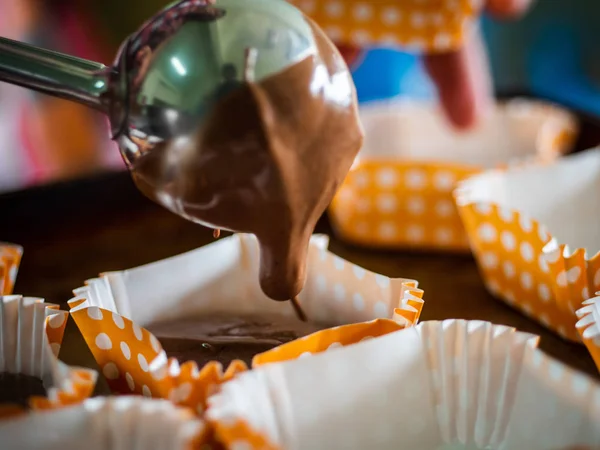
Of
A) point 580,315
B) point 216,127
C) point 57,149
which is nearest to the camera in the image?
point 216,127

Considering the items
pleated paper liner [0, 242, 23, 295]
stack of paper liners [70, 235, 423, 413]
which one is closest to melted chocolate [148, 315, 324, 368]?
stack of paper liners [70, 235, 423, 413]

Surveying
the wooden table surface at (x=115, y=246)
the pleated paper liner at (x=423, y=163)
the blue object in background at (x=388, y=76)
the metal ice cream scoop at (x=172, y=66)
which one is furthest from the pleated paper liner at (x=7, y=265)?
the blue object in background at (x=388, y=76)

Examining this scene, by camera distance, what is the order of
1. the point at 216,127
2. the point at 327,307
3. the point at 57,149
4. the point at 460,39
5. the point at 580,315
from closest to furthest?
the point at 216,127 → the point at 580,315 → the point at 327,307 → the point at 460,39 → the point at 57,149

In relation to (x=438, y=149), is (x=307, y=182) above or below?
above

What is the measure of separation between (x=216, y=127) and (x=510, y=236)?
357mm

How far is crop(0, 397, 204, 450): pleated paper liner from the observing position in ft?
1.22

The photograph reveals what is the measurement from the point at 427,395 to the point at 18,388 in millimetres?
258

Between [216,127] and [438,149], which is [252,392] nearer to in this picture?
[216,127]

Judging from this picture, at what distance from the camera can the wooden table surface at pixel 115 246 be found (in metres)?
0.72

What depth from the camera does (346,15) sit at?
2.48ft

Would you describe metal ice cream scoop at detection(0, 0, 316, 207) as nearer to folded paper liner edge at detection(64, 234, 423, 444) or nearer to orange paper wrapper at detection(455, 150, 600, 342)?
folded paper liner edge at detection(64, 234, 423, 444)

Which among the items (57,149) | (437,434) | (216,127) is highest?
(216,127)

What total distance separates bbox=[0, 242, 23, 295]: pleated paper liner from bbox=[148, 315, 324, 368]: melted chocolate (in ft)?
0.39

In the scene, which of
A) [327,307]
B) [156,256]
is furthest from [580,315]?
[156,256]
